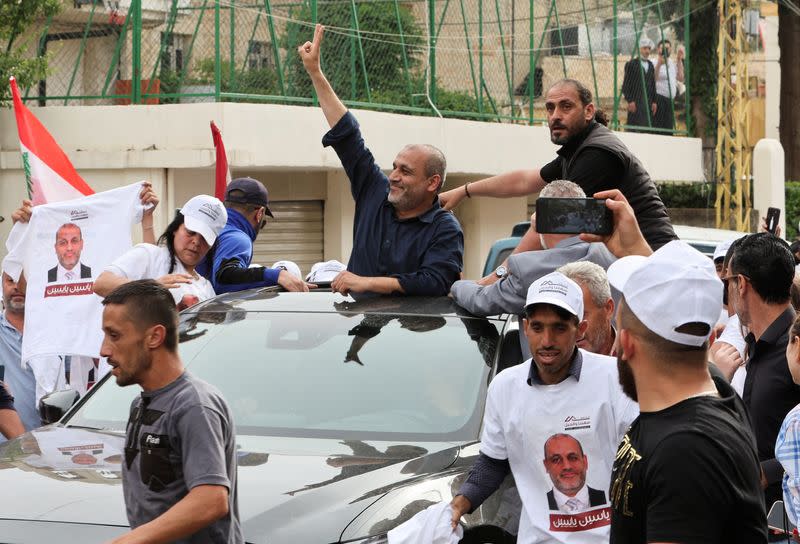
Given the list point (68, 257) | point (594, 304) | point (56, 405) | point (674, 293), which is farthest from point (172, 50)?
point (674, 293)

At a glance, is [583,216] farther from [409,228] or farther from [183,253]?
[183,253]

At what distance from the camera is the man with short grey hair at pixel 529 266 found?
5211 millimetres

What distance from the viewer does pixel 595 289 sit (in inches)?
186

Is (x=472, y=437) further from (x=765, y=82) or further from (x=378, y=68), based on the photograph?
(x=765, y=82)

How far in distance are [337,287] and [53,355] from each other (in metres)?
1.77

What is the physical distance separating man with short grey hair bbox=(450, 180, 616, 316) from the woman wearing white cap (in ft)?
4.92

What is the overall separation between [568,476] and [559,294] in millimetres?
596

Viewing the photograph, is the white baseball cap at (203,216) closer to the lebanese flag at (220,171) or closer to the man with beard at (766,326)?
the man with beard at (766,326)

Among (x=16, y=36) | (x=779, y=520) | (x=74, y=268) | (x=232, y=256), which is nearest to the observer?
(x=779, y=520)

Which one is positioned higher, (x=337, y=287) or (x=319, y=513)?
(x=337, y=287)

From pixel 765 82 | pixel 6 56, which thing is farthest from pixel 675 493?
pixel 765 82

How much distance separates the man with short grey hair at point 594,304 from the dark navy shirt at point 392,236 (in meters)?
1.35

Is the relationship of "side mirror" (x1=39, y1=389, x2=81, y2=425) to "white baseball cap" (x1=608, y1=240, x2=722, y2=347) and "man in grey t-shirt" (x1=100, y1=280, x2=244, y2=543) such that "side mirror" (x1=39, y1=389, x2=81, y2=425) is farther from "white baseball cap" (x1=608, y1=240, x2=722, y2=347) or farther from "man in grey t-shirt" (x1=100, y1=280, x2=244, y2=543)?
"white baseball cap" (x1=608, y1=240, x2=722, y2=347)

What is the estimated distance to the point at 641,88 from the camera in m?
25.3
